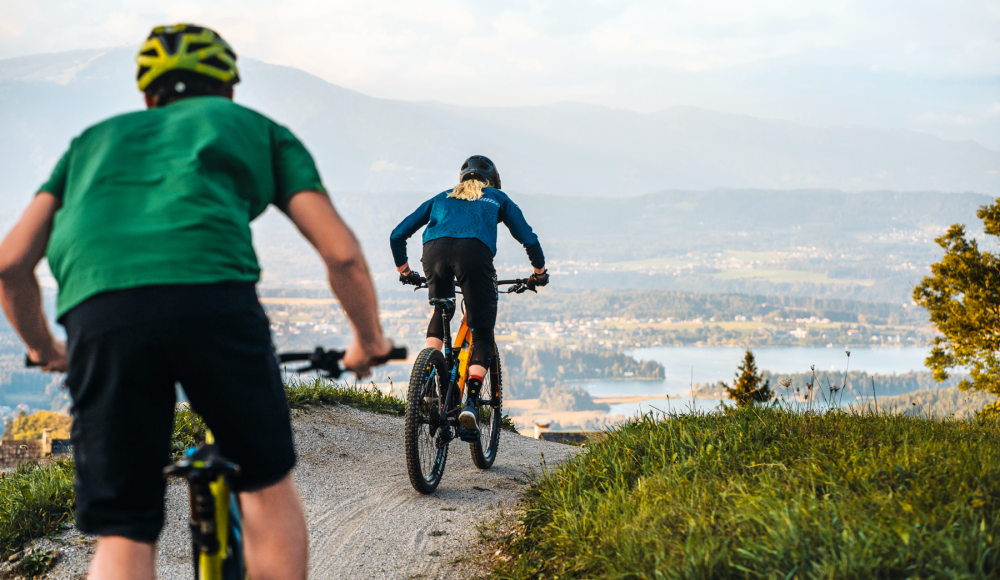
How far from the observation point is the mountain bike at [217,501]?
1.50 meters

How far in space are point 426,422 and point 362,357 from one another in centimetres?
289

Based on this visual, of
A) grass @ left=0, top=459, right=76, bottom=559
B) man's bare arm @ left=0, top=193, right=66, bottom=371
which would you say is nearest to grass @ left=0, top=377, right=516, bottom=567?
grass @ left=0, top=459, right=76, bottom=559

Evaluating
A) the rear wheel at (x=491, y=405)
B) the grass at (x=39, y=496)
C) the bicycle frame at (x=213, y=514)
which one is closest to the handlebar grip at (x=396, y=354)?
the bicycle frame at (x=213, y=514)

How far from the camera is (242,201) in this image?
5.09 feet

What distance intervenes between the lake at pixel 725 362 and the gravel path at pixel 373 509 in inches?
4559

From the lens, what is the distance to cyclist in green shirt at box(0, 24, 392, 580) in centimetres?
139

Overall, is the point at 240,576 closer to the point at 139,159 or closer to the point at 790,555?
the point at 139,159

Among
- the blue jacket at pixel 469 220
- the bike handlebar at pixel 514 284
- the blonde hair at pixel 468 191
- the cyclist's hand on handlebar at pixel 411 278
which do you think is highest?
the blonde hair at pixel 468 191

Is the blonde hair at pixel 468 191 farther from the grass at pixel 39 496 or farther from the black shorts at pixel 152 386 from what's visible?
the black shorts at pixel 152 386

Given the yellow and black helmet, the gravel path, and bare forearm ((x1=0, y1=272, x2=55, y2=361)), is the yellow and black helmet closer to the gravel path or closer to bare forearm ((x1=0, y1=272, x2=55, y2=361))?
bare forearm ((x1=0, y1=272, x2=55, y2=361))

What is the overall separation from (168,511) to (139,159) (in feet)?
11.1

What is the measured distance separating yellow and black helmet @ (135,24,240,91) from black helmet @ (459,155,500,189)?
11.4 feet

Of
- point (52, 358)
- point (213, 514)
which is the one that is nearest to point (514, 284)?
point (52, 358)

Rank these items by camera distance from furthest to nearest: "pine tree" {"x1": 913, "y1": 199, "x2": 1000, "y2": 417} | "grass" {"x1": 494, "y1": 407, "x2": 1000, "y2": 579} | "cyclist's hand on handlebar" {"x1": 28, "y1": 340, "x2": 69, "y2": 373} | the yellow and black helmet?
"pine tree" {"x1": 913, "y1": 199, "x2": 1000, "y2": 417}
"grass" {"x1": 494, "y1": 407, "x2": 1000, "y2": 579}
"cyclist's hand on handlebar" {"x1": 28, "y1": 340, "x2": 69, "y2": 373}
the yellow and black helmet
